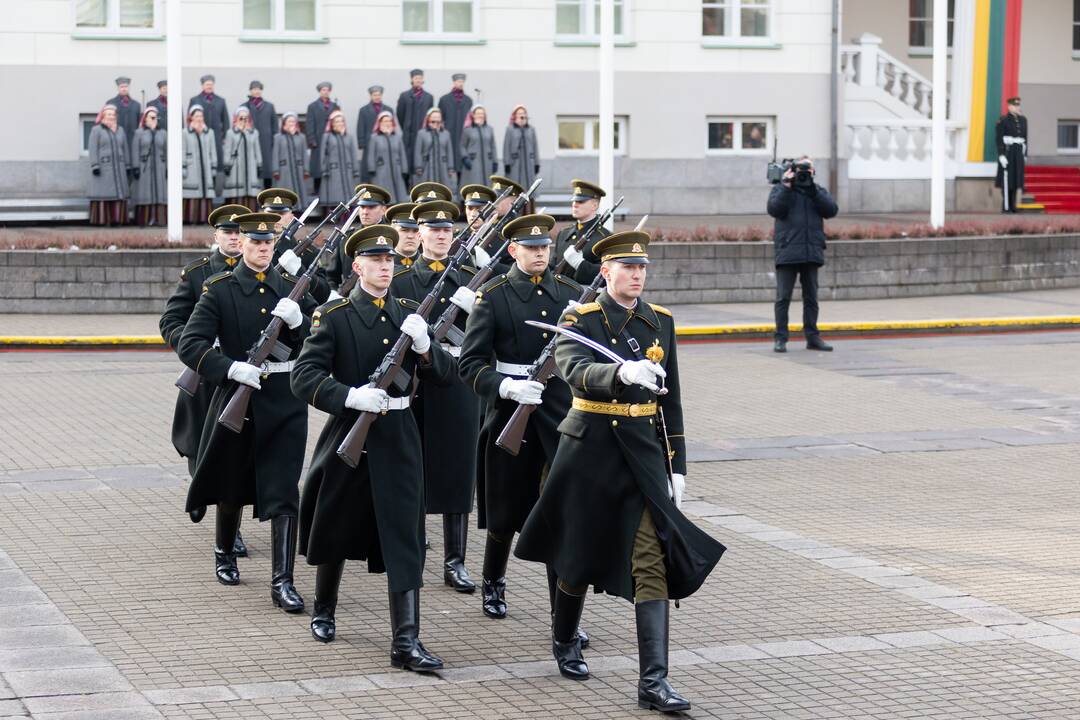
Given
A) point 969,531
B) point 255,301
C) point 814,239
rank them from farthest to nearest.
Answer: point 814,239
point 969,531
point 255,301

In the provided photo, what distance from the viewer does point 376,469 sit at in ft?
28.5

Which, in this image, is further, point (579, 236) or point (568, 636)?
point (579, 236)

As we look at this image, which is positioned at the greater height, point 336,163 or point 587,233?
point 336,163

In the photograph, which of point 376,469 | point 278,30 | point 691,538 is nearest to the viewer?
point 691,538

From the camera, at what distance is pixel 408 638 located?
8375 mm

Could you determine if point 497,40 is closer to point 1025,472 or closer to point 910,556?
point 1025,472

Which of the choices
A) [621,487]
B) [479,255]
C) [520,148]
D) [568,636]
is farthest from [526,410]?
A: [520,148]

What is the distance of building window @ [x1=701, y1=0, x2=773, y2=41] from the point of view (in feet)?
107

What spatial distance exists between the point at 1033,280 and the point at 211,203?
11961 mm

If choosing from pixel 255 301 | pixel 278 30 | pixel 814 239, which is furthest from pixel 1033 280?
pixel 255 301

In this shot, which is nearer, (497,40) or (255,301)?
(255,301)

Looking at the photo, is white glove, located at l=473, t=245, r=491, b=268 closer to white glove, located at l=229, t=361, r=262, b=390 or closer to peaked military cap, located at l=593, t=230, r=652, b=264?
white glove, located at l=229, t=361, r=262, b=390

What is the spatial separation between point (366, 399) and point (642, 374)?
151 cm

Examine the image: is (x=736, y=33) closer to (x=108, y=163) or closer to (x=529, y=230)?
(x=108, y=163)
